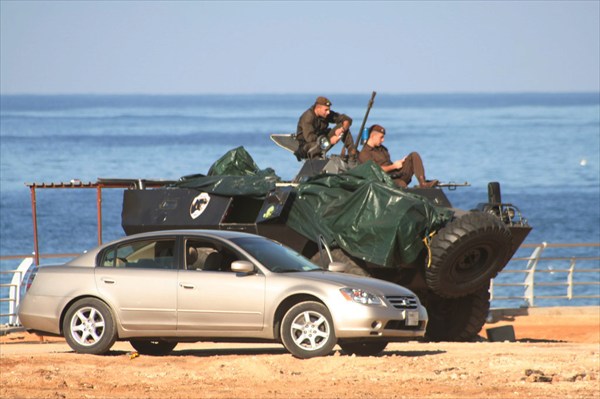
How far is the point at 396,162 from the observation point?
72.5 feet

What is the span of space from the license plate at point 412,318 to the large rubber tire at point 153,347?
279 centimetres

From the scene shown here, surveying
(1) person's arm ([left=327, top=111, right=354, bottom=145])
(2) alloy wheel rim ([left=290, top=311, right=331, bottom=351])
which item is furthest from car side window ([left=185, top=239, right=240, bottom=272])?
(1) person's arm ([left=327, top=111, right=354, bottom=145])

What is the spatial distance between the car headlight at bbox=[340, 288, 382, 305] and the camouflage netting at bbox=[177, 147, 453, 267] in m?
3.22

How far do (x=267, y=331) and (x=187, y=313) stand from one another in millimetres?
864

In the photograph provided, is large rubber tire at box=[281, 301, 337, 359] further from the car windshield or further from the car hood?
the car windshield

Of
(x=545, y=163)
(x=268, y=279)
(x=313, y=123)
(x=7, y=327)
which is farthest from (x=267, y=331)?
(x=545, y=163)

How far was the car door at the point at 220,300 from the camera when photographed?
56.0 feet

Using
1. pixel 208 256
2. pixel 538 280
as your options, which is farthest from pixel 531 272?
pixel 538 280

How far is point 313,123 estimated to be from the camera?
2312 cm

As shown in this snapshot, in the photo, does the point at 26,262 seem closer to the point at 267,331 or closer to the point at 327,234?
the point at 327,234

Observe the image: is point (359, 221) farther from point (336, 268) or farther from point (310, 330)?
point (310, 330)

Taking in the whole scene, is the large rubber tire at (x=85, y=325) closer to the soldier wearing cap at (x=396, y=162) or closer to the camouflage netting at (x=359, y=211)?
the camouflage netting at (x=359, y=211)

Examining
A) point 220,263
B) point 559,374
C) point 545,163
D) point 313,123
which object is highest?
point 545,163

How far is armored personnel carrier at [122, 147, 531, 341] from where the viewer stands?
20359mm
